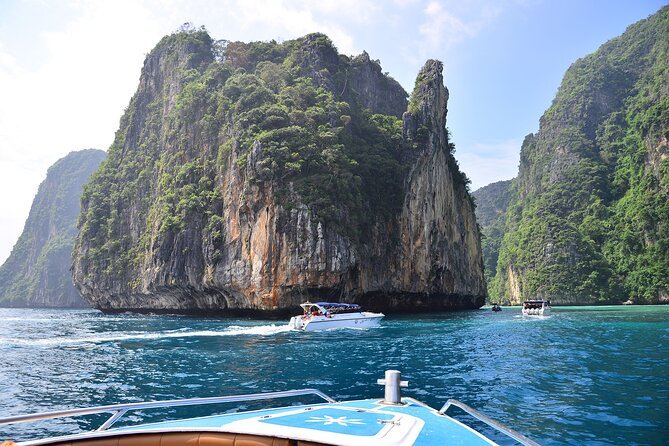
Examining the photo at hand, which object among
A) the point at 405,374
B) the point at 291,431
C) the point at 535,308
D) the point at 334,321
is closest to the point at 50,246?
the point at 334,321

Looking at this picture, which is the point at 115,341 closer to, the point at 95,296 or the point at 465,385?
the point at 465,385

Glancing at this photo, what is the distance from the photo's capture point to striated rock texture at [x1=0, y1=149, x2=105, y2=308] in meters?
127

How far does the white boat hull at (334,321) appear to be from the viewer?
2762cm

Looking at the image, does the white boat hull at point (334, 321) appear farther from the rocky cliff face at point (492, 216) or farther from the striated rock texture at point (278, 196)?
the rocky cliff face at point (492, 216)

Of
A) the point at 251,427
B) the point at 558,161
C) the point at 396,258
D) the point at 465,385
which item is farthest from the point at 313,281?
the point at 558,161

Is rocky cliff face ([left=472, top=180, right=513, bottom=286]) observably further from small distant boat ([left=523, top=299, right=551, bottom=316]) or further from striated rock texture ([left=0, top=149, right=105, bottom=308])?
striated rock texture ([left=0, top=149, right=105, bottom=308])

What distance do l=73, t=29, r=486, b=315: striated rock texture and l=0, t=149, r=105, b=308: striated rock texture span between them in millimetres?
76179

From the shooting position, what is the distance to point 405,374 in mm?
12898

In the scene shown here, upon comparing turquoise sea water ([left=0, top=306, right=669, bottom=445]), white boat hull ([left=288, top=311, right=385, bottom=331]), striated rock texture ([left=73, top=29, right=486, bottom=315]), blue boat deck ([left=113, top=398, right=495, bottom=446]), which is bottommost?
turquoise sea water ([left=0, top=306, right=669, bottom=445])

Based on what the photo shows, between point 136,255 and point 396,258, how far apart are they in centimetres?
3261

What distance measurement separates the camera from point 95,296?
61.2 m

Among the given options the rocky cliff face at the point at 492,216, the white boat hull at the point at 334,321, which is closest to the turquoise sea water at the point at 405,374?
the white boat hull at the point at 334,321

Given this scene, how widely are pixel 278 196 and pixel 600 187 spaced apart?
78516mm

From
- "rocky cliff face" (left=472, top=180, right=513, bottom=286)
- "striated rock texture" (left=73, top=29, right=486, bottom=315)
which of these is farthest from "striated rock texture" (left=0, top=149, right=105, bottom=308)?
"rocky cliff face" (left=472, top=180, right=513, bottom=286)
